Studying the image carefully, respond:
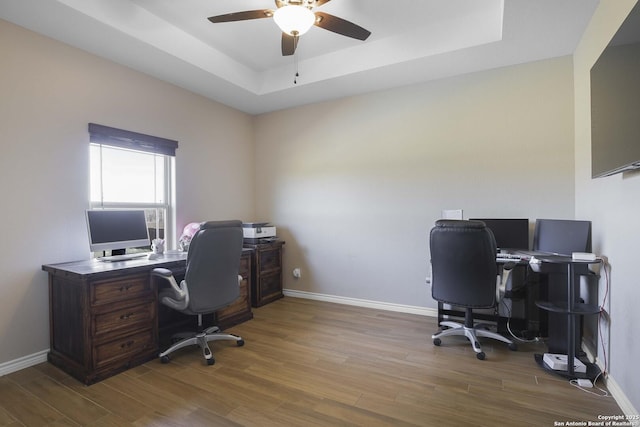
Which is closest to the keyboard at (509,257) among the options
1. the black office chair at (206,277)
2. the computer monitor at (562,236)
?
the computer monitor at (562,236)

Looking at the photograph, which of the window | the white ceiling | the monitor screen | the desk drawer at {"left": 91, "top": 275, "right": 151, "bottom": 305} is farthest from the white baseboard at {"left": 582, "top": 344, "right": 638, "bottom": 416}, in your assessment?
the window

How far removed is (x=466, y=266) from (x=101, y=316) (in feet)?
9.12

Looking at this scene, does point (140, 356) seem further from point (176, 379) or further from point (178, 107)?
point (178, 107)

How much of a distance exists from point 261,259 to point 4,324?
233cm

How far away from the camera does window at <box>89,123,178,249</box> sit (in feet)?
9.31

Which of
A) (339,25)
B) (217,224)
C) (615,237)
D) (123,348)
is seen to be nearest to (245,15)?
(339,25)

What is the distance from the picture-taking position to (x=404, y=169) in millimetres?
3584

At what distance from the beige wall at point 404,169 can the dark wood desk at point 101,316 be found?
2054 mm

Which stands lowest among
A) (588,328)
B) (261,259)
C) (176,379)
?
(176,379)

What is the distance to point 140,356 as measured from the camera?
95.4 inches

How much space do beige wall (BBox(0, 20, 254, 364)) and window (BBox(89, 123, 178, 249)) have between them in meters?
0.11

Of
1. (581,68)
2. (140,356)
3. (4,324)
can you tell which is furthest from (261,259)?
(581,68)

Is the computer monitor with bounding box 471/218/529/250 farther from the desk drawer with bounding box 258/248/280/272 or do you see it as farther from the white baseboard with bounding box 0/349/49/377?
the white baseboard with bounding box 0/349/49/377

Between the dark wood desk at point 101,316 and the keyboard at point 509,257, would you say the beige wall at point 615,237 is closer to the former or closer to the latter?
the keyboard at point 509,257
